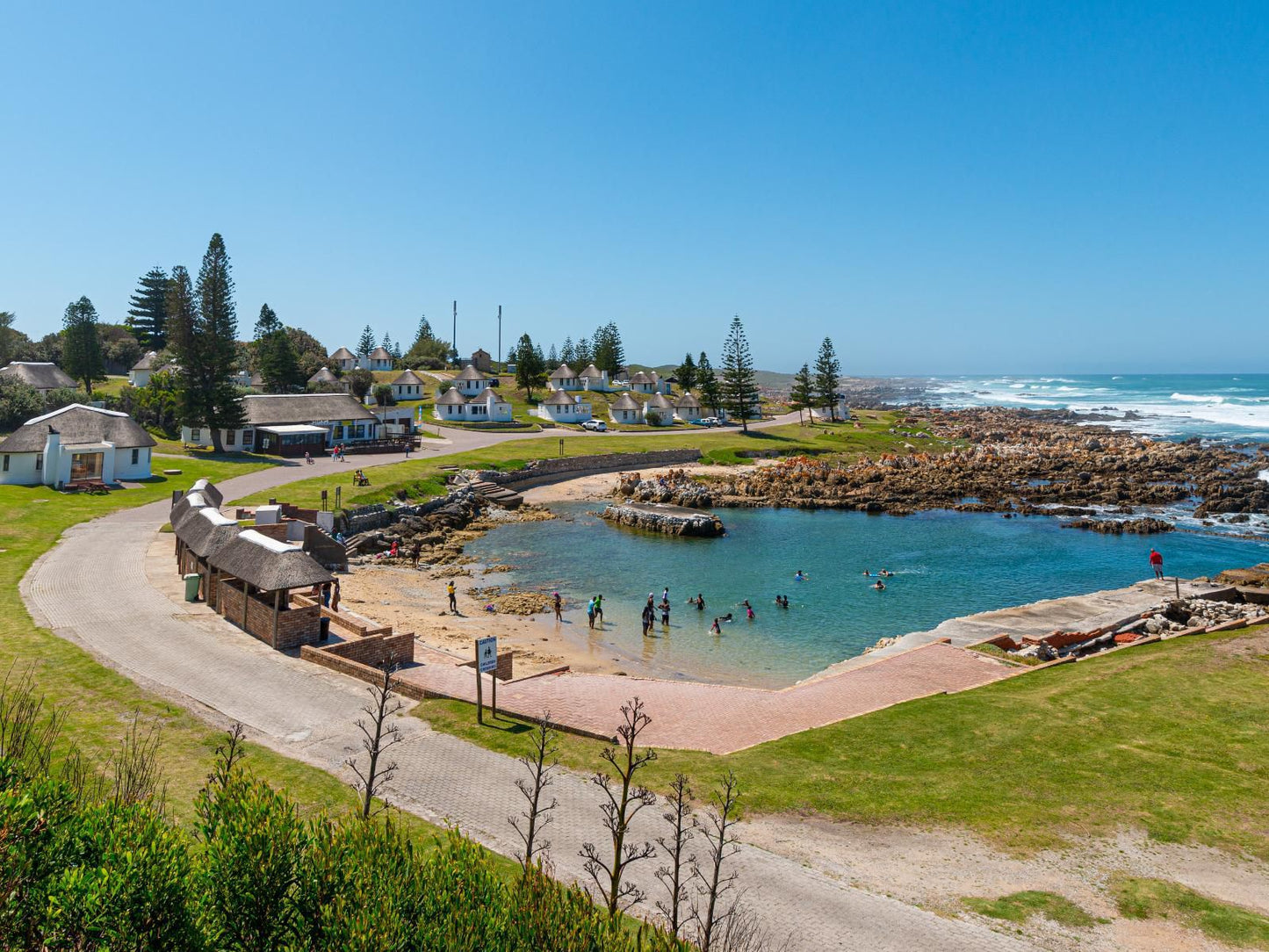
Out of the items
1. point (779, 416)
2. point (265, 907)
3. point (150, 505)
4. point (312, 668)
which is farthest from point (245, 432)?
point (779, 416)

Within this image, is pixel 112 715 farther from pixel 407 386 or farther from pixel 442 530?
pixel 407 386

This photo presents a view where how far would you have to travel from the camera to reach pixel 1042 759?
13281mm

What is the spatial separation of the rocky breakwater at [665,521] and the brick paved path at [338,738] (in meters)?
25.3

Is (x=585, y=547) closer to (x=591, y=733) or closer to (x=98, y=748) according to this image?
(x=591, y=733)

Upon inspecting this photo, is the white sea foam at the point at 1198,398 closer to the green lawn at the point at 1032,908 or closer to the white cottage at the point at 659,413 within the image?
the white cottage at the point at 659,413

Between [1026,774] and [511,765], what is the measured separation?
8.59 metres

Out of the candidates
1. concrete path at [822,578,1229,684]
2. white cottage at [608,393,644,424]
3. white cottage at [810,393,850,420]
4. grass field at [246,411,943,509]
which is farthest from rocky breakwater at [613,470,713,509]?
white cottage at [810,393,850,420]

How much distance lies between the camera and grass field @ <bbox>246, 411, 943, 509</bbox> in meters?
42.1

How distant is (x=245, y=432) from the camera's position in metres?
54.5

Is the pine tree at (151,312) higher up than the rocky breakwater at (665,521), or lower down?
higher up

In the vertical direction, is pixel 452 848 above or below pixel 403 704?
above

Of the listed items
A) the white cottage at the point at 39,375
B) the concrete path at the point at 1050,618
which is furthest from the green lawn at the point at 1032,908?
the white cottage at the point at 39,375

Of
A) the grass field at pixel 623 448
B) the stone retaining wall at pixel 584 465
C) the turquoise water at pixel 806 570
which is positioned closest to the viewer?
the turquoise water at pixel 806 570

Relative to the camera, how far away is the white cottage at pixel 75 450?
121 feet
